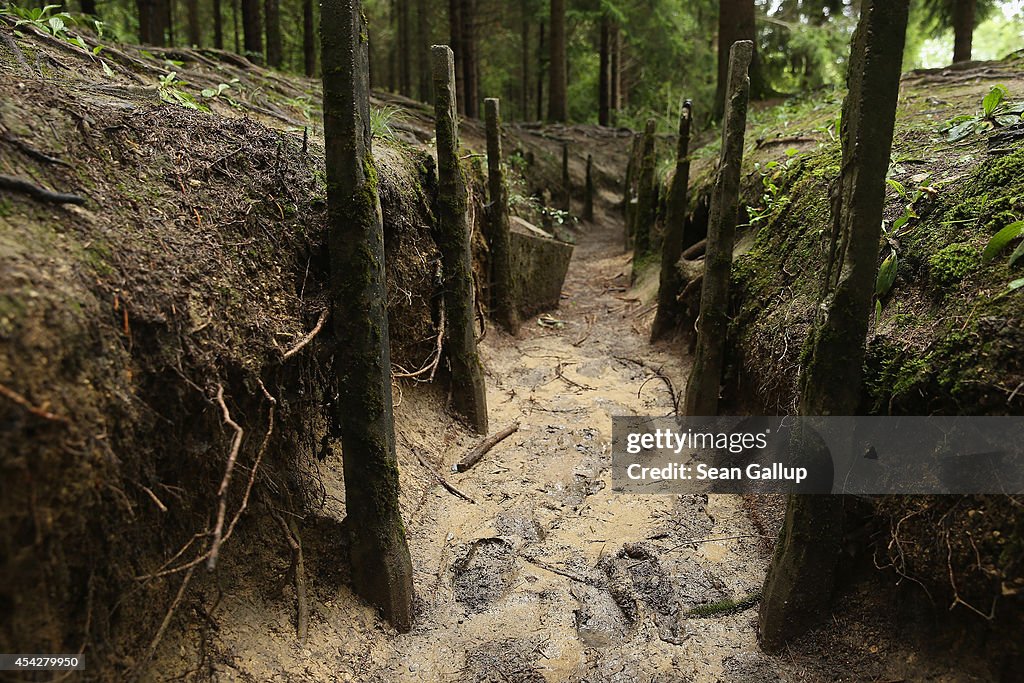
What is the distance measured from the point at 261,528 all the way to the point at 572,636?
1.80 metres

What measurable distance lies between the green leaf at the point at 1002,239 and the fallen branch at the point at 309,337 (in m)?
3.46

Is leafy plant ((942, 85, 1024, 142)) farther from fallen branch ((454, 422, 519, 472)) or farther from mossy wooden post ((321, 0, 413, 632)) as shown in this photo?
mossy wooden post ((321, 0, 413, 632))

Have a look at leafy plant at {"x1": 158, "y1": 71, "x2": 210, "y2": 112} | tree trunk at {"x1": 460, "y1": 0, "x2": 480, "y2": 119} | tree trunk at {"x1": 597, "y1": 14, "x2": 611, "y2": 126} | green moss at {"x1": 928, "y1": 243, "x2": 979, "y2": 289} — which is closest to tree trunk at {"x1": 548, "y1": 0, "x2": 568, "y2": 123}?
tree trunk at {"x1": 597, "y1": 14, "x2": 611, "y2": 126}

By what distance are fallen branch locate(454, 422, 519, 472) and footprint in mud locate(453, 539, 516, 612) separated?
0.89m

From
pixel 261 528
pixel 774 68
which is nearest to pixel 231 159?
pixel 261 528

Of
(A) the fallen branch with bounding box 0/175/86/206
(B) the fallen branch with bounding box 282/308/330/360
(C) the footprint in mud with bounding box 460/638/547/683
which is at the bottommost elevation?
(C) the footprint in mud with bounding box 460/638/547/683

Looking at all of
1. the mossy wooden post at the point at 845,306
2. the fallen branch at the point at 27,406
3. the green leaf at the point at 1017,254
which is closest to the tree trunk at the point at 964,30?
the green leaf at the point at 1017,254

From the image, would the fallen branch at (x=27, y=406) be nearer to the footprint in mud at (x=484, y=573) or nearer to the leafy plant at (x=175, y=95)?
the footprint in mud at (x=484, y=573)

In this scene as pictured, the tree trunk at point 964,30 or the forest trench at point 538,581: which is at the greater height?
the tree trunk at point 964,30

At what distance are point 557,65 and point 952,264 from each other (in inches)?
575

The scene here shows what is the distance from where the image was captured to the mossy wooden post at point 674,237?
675 centimetres

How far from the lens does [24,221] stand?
239 cm

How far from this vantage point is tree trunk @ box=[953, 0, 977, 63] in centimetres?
1005

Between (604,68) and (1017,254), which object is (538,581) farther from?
(604,68)
